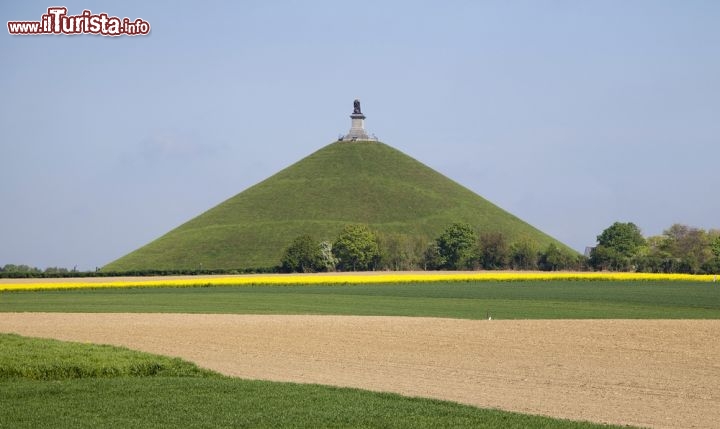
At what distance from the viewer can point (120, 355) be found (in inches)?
988

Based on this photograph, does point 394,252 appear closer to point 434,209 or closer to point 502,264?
point 502,264

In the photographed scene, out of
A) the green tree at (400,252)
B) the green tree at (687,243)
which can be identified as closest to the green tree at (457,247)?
the green tree at (400,252)

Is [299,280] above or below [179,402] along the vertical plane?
above

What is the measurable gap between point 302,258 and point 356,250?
9738mm

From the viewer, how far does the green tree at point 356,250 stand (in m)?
125

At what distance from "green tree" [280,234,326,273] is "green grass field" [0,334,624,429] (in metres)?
91.8

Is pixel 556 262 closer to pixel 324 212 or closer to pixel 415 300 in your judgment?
pixel 324 212

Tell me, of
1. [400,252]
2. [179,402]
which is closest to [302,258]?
[400,252]

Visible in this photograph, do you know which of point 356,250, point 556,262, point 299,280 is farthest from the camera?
point 356,250

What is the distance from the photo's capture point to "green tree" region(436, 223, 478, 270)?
127500 millimetres

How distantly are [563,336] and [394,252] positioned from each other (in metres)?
93.6

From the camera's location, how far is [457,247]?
130 meters

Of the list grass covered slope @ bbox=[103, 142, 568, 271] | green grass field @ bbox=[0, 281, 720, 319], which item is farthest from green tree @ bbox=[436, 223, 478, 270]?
green grass field @ bbox=[0, 281, 720, 319]

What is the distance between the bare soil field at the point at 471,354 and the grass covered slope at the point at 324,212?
97.2m
